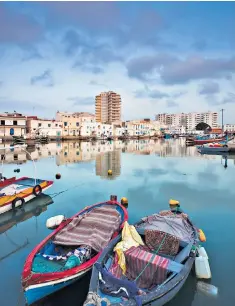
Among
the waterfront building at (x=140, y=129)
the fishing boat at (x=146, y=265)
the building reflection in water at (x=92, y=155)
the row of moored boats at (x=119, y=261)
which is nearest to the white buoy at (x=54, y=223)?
the row of moored boats at (x=119, y=261)

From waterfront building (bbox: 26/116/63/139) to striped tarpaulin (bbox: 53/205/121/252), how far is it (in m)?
74.4

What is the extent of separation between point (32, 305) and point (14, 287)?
1185mm

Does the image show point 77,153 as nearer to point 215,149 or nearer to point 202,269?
point 215,149

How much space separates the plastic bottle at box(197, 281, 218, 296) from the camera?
24.4 feet

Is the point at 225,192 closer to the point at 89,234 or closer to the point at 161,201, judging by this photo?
the point at 161,201

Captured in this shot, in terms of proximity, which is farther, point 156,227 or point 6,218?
point 6,218

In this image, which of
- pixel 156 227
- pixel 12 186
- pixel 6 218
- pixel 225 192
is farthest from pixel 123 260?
pixel 225 192

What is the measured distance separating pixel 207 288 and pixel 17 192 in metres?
13.0

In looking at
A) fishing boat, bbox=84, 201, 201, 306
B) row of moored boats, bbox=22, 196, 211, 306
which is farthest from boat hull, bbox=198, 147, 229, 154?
fishing boat, bbox=84, 201, 201, 306

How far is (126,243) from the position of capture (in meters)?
7.94

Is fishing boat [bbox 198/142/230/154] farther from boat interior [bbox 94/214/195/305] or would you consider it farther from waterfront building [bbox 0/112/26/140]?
waterfront building [bbox 0/112/26/140]

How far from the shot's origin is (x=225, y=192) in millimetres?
19500

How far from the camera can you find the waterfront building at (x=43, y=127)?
84100 millimetres

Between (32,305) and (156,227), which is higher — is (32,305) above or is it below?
below
